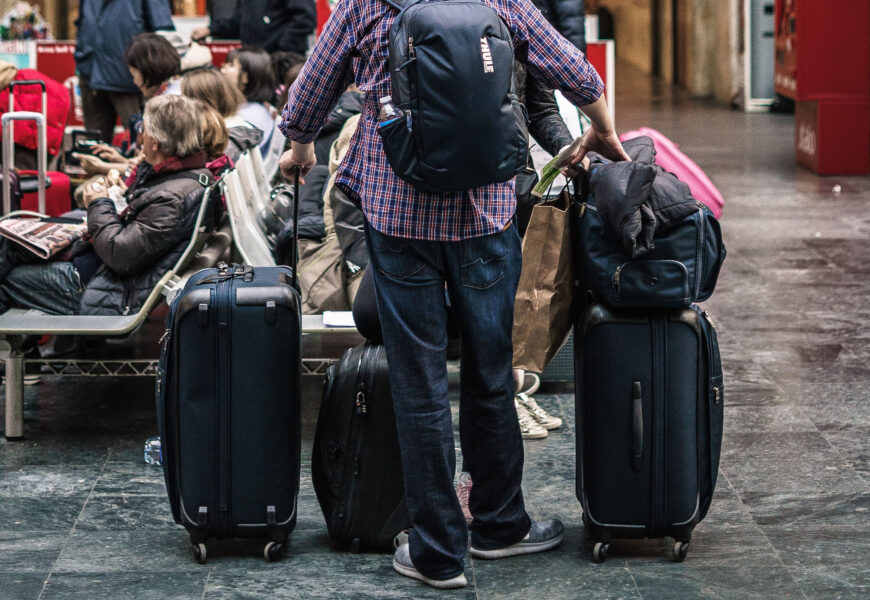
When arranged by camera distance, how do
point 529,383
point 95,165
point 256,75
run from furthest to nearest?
point 256,75
point 95,165
point 529,383

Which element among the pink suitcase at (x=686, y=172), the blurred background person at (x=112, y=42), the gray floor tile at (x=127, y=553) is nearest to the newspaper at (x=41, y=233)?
the gray floor tile at (x=127, y=553)

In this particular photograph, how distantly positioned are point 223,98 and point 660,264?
3.73m

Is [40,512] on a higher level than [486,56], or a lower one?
lower

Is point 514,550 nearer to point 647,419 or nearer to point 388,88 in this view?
point 647,419

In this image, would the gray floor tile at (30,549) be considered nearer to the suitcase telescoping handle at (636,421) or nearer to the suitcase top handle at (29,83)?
the suitcase telescoping handle at (636,421)

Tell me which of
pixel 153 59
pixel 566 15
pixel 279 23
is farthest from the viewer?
pixel 279 23

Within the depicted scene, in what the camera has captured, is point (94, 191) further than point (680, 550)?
Yes

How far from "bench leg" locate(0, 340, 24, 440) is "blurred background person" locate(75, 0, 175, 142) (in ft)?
17.0

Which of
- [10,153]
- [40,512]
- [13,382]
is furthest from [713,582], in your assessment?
[10,153]

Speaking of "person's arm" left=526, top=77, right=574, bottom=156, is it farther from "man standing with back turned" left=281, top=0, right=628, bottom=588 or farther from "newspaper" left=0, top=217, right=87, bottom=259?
"newspaper" left=0, top=217, right=87, bottom=259

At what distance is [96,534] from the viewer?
398cm

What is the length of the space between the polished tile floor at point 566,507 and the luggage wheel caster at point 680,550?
0.03m

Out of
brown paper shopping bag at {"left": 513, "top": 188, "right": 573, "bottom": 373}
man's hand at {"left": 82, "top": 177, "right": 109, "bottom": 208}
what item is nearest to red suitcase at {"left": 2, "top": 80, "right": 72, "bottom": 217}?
man's hand at {"left": 82, "top": 177, "right": 109, "bottom": 208}

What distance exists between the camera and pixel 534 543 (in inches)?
149
